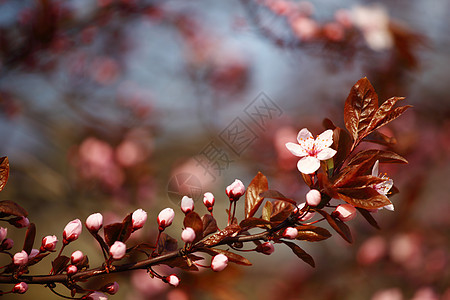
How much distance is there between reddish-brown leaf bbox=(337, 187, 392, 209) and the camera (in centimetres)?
36

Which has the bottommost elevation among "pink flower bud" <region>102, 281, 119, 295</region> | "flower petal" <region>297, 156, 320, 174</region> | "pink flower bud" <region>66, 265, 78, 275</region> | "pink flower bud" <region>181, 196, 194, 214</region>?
Result: "pink flower bud" <region>102, 281, 119, 295</region>

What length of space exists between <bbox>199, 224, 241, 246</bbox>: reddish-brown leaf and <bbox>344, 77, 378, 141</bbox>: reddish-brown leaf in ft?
0.56

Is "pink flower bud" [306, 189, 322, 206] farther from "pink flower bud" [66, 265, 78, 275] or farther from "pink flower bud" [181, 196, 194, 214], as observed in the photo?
"pink flower bud" [66, 265, 78, 275]

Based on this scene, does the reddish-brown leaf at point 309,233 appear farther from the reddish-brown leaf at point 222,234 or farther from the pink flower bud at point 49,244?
the pink flower bud at point 49,244

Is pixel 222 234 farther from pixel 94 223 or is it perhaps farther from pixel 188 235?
pixel 94 223

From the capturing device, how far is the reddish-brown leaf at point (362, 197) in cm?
36

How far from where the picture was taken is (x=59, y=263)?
38 centimetres

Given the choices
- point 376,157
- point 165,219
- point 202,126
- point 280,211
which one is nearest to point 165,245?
point 165,219

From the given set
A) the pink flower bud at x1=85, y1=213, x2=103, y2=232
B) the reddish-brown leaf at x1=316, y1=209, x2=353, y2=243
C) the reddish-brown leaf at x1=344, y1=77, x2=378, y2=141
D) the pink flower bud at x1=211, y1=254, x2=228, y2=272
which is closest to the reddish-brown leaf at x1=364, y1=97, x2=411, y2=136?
the reddish-brown leaf at x1=344, y1=77, x2=378, y2=141

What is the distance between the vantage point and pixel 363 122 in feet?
1.33

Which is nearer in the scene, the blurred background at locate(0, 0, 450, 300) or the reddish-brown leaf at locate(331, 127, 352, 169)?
the reddish-brown leaf at locate(331, 127, 352, 169)

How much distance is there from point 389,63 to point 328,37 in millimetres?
276

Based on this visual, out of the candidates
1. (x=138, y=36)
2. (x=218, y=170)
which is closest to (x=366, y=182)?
(x=218, y=170)

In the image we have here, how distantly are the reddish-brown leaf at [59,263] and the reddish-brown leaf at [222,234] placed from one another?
0.15 m
